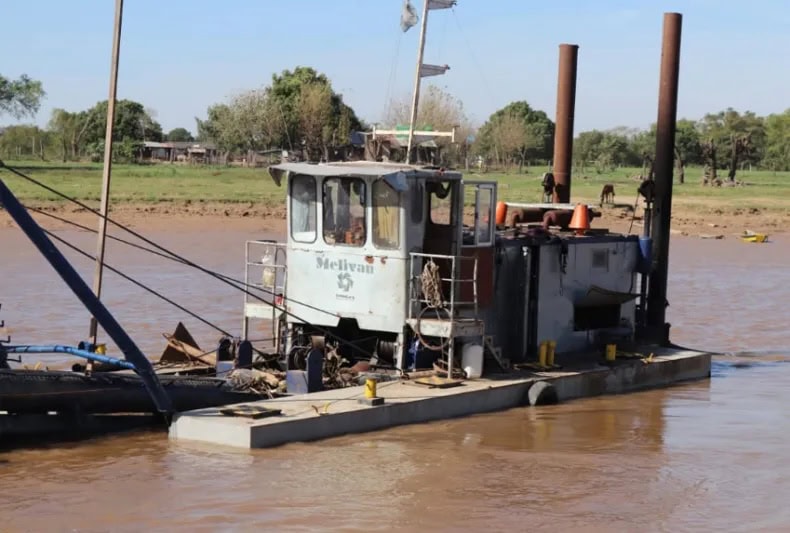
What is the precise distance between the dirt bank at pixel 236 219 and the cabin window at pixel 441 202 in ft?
78.3

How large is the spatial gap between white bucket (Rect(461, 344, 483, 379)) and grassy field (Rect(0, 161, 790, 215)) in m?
27.2

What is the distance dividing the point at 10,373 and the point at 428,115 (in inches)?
580

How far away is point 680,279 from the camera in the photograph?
33531 mm

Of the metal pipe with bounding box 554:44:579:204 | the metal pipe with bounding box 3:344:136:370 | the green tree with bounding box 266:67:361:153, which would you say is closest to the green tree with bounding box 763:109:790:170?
the green tree with bounding box 266:67:361:153

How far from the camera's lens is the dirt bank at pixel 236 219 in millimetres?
38875

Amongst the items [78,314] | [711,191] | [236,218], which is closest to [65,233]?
[236,218]

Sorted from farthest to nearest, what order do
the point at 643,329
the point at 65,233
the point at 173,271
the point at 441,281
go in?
the point at 65,233 → the point at 173,271 → the point at 643,329 → the point at 441,281

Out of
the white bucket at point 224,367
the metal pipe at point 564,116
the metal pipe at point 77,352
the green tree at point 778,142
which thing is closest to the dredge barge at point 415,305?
the white bucket at point 224,367

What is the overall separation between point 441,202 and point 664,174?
555 centimetres

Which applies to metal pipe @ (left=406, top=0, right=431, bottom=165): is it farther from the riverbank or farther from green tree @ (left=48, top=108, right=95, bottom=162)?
green tree @ (left=48, top=108, right=95, bottom=162)

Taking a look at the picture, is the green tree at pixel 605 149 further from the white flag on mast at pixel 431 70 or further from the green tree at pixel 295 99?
the white flag on mast at pixel 431 70

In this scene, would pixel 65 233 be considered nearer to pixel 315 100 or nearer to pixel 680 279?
pixel 680 279

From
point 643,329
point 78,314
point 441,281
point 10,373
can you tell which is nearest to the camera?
point 10,373

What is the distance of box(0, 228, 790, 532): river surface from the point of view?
37.4 feet
